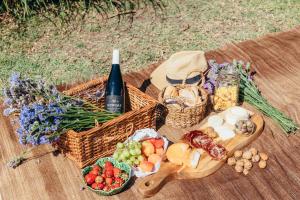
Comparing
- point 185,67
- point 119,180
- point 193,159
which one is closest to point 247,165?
point 193,159

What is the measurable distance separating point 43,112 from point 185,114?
1182 millimetres

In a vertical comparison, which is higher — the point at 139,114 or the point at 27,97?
the point at 27,97

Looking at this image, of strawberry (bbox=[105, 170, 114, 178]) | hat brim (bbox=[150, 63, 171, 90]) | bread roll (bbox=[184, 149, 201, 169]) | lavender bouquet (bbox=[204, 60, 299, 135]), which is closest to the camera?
strawberry (bbox=[105, 170, 114, 178])

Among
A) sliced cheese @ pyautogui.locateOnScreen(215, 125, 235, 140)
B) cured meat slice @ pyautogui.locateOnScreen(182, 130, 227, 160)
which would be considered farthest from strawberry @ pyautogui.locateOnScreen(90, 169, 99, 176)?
sliced cheese @ pyautogui.locateOnScreen(215, 125, 235, 140)

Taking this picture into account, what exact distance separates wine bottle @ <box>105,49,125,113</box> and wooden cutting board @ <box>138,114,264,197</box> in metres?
0.62

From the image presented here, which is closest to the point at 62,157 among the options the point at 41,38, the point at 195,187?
the point at 195,187

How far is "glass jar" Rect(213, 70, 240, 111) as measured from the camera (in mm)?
3672

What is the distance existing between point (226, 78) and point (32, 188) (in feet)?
5.79

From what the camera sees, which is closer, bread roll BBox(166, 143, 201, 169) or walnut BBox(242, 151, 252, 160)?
bread roll BBox(166, 143, 201, 169)

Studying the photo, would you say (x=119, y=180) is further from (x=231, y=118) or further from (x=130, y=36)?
(x=130, y=36)

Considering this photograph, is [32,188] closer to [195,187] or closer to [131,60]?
[195,187]

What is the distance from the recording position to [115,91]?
3523 millimetres

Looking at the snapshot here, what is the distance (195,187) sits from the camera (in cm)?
313

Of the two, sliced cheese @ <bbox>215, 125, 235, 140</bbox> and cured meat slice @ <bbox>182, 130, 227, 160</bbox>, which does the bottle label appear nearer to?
cured meat slice @ <bbox>182, 130, 227, 160</bbox>
